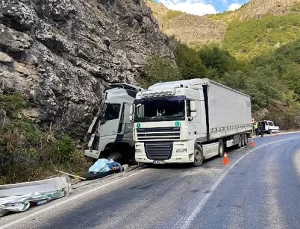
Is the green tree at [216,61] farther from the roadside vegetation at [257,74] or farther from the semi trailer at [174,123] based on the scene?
the semi trailer at [174,123]

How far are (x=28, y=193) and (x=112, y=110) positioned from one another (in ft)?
21.6

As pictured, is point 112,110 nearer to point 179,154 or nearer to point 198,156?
point 179,154

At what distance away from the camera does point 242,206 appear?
741 centimetres

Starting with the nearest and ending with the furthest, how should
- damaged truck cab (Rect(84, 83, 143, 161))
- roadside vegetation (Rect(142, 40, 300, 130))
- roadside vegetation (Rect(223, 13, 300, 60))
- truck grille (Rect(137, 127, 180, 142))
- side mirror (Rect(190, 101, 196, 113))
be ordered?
truck grille (Rect(137, 127, 180, 142))
side mirror (Rect(190, 101, 196, 113))
damaged truck cab (Rect(84, 83, 143, 161))
roadside vegetation (Rect(142, 40, 300, 130))
roadside vegetation (Rect(223, 13, 300, 60))

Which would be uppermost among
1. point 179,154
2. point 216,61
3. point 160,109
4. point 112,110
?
point 216,61

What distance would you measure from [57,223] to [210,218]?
9.19 feet

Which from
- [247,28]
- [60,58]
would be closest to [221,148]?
[60,58]

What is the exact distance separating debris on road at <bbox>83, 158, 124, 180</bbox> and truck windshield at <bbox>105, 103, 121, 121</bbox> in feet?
7.67

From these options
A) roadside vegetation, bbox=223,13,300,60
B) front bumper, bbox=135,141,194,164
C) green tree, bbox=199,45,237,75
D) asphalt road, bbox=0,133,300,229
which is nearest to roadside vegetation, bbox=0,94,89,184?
asphalt road, bbox=0,133,300,229

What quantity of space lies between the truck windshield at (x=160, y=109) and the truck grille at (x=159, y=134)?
362 mm

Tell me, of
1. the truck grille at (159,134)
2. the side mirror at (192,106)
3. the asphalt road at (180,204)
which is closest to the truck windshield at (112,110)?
the truck grille at (159,134)

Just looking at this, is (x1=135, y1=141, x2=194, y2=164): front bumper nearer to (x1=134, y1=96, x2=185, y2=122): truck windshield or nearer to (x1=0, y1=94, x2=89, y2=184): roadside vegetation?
(x1=134, y1=96, x2=185, y2=122): truck windshield

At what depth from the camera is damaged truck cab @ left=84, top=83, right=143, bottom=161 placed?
14367 millimetres

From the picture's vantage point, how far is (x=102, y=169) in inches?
488
